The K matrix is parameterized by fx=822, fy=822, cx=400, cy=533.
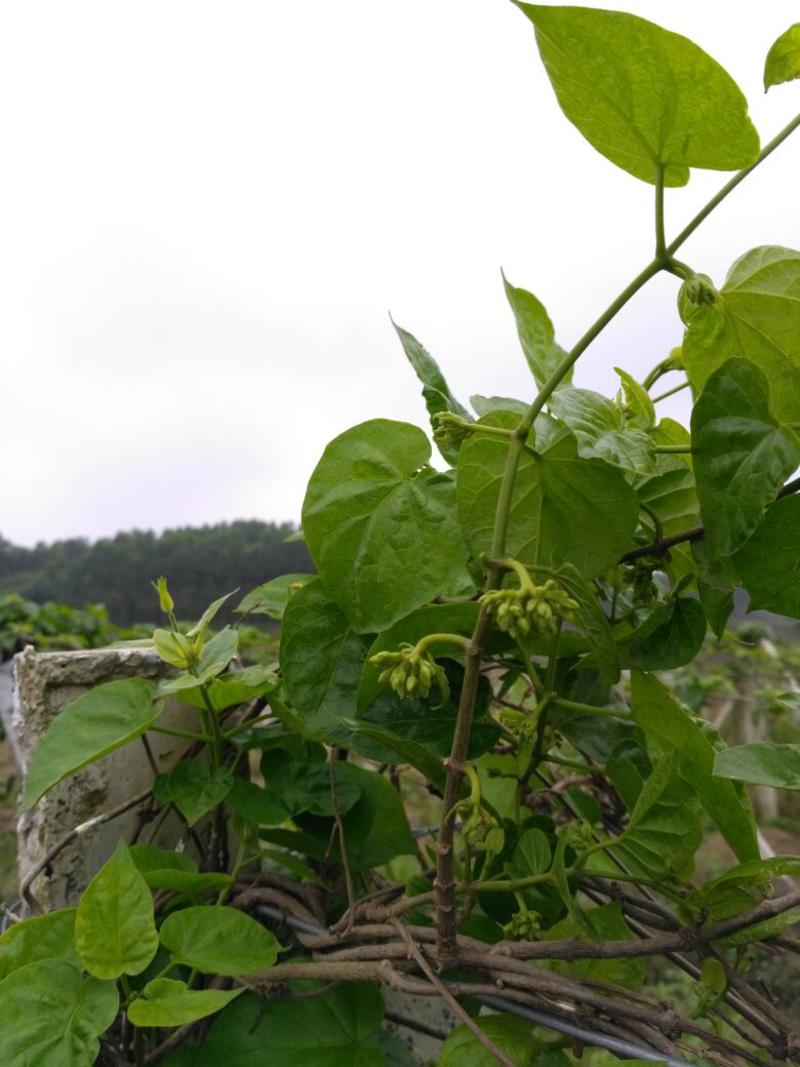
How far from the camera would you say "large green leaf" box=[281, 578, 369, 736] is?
55cm

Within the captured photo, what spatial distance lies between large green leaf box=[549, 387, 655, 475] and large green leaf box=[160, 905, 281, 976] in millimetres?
374

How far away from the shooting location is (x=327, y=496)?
537 millimetres

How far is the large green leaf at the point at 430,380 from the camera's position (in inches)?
21.6

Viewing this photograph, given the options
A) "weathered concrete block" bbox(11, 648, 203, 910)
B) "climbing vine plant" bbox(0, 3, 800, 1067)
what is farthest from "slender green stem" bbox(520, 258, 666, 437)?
"weathered concrete block" bbox(11, 648, 203, 910)

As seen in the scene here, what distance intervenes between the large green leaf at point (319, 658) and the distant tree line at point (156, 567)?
2375 mm

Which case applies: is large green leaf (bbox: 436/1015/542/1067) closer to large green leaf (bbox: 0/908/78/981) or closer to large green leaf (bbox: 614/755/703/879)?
large green leaf (bbox: 614/755/703/879)

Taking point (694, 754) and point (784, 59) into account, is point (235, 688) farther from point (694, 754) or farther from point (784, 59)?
point (784, 59)

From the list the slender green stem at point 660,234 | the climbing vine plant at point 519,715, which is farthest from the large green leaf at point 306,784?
the slender green stem at point 660,234

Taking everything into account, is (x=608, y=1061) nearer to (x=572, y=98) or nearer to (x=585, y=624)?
(x=585, y=624)

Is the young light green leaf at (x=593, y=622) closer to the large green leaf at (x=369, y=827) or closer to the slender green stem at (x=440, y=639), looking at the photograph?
the slender green stem at (x=440, y=639)

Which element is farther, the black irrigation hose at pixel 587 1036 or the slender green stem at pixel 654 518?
the slender green stem at pixel 654 518

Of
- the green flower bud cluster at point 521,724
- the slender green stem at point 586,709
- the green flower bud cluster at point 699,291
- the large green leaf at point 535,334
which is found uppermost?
the large green leaf at point 535,334

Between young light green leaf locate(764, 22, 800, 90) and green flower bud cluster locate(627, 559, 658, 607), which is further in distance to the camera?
green flower bud cluster locate(627, 559, 658, 607)

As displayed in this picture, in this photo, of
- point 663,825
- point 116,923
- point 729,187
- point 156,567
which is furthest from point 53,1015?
point 156,567
